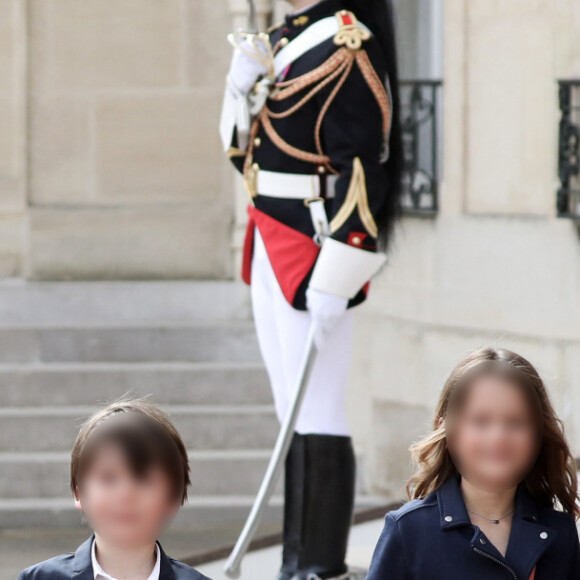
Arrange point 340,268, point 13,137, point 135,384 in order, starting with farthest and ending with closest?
point 13,137 < point 135,384 < point 340,268

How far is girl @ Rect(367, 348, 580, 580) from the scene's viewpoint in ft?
7.52

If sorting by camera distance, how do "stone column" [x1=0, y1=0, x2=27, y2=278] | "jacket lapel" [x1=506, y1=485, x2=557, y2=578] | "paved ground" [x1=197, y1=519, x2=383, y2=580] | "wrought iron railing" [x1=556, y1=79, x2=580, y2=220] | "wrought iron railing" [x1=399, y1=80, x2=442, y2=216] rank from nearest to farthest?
"jacket lapel" [x1=506, y1=485, x2=557, y2=578] < "paved ground" [x1=197, y1=519, x2=383, y2=580] < "wrought iron railing" [x1=556, y1=79, x2=580, y2=220] < "wrought iron railing" [x1=399, y1=80, x2=442, y2=216] < "stone column" [x1=0, y1=0, x2=27, y2=278]

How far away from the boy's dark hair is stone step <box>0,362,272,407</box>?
15.4 feet

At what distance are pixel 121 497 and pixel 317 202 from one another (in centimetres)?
187

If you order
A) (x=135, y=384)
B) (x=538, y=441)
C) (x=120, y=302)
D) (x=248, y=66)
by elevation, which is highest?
(x=248, y=66)

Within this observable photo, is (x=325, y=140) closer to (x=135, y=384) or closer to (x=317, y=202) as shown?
(x=317, y=202)

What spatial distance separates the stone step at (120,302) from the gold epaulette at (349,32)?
3.66 metres

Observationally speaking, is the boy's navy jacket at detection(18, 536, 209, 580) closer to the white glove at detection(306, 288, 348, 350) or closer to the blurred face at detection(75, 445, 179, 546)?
the blurred face at detection(75, 445, 179, 546)

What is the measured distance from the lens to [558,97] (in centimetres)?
531

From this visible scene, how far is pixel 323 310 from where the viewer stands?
3.65m

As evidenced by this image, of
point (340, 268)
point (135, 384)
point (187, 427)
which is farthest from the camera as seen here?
point (135, 384)

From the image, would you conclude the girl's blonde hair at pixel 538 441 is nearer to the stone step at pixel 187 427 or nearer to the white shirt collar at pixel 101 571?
the white shirt collar at pixel 101 571

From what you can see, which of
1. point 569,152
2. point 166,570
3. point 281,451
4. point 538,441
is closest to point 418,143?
point 569,152

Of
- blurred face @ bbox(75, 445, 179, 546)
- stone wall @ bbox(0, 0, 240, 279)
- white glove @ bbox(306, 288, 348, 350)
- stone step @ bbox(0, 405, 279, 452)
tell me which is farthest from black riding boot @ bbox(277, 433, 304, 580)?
stone wall @ bbox(0, 0, 240, 279)
